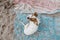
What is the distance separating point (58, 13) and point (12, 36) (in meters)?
0.47

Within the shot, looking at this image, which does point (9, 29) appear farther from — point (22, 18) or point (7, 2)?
point (7, 2)

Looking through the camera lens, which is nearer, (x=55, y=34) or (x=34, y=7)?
(x=55, y=34)

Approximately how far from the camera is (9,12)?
139 cm

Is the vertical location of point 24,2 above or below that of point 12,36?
above

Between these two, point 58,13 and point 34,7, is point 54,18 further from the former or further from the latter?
point 34,7

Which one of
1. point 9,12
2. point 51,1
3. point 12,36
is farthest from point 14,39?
point 51,1

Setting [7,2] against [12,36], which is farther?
[7,2]

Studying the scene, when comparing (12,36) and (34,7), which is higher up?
(34,7)

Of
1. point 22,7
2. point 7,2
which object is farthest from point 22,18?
point 7,2

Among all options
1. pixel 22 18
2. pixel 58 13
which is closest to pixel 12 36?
pixel 22 18

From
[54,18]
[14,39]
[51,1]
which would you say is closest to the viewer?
[14,39]

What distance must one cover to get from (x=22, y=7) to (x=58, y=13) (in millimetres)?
348

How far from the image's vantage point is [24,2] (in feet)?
4.74

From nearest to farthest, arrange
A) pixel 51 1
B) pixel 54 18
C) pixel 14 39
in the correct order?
pixel 14 39 < pixel 54 18 < pixel 51 1
